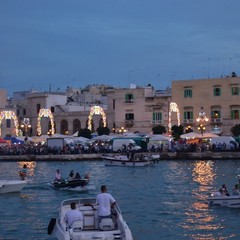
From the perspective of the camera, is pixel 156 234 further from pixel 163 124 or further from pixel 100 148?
pixel 163 124

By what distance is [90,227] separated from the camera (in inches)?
676

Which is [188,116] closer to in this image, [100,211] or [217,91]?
[217,91]

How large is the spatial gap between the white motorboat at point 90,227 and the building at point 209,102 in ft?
168

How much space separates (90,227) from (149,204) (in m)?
11.9

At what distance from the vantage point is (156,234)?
21.2m

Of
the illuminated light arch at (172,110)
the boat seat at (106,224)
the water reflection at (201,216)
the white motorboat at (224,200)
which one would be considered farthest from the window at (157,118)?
the boat seat at (106,224)

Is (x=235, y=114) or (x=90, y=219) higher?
(x=235, y=114)

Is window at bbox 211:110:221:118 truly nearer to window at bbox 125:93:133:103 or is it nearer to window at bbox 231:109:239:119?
window at bbox 231:109:239:119

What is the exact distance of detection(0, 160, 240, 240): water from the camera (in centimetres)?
2178

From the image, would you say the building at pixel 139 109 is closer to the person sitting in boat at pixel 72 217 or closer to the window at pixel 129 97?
the window at pixel 129 97

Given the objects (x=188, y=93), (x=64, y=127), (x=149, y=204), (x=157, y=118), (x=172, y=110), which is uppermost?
(x=188, y=93)

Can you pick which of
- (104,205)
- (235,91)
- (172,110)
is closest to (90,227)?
(104,205)

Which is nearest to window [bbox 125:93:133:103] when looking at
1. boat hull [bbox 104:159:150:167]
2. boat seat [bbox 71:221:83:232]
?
boat hull [bbox 104:159:150:167]

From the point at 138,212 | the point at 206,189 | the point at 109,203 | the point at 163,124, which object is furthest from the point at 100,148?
the point at 109,203
